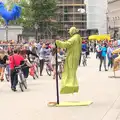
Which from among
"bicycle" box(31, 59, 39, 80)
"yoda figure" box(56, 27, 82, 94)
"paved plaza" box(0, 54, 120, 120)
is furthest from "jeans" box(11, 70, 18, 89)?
"bicycle" box(31, 59, 39, 80)

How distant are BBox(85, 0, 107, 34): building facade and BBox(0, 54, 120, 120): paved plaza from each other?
281 ft

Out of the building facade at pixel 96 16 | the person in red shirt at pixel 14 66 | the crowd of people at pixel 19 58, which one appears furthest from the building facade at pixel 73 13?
the person in red shirt at pixel 14 66

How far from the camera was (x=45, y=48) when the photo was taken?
25.4 m

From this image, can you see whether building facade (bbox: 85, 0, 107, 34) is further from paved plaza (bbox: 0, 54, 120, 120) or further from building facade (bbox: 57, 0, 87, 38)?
paved plaza (bbox: 0, 54, 120, 120)

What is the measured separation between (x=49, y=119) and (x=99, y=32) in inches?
3837

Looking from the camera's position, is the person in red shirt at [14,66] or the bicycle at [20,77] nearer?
the bicycle at [20,77]

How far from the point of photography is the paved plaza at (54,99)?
37.8 feet

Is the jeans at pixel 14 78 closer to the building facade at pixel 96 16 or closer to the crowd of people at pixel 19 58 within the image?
the crowd of people at pixel 19 58

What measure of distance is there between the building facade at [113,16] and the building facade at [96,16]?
6.93 metres

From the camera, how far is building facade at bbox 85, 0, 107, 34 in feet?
342

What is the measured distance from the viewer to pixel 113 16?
126 m

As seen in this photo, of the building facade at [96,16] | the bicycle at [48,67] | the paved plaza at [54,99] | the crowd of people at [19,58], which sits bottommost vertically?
the paved plaza at [54,99]

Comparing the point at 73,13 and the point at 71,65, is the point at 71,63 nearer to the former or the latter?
the point at 71,65

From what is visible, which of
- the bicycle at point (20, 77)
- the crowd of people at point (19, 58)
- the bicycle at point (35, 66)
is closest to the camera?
the bicycle at point (20, 77)
